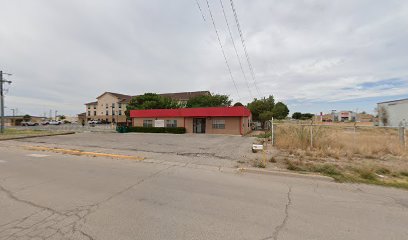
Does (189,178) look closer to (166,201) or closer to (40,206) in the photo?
(166,201)

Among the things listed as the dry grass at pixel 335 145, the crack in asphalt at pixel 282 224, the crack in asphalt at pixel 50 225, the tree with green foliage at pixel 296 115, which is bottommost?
the crack in asphalt at pixel 282 224

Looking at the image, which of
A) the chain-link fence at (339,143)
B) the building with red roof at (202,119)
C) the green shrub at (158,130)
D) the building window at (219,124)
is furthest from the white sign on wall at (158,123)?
the chain-link fence at (339,143)

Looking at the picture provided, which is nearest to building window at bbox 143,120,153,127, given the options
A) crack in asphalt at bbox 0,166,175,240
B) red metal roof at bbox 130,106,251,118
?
red metal roof at bbox 130,106,251,118

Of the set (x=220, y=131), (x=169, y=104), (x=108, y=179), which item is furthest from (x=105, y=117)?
(x=108, y=179)

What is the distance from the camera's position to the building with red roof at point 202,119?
27547mm

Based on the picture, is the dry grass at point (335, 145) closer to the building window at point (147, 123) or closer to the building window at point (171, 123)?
the building window at point (171, 123)

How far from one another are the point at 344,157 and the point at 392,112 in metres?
52.3

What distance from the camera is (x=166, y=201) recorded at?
4.51 metres

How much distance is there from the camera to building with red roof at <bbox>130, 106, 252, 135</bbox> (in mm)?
27547

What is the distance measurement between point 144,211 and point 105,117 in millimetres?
83851

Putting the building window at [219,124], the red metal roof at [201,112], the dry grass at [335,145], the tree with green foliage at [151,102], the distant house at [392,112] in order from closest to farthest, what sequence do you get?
1. the dry grass at [335,145]
2. the red metal roof at [201,112]
3. the building window at [219,124]
4. the distant house at [392,112]
5. the tree with green foliage at [151,102]

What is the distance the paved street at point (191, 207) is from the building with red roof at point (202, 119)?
2092 centimetres

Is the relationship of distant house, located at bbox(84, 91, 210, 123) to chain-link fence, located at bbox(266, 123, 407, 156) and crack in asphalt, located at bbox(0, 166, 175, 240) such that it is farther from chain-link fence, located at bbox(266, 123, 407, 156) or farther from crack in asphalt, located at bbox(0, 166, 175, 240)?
crack in asphalt, located at bbox(0, 166, 175, 240)

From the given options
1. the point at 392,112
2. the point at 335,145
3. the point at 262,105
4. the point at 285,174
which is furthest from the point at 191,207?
the point at 392,112
